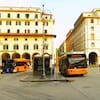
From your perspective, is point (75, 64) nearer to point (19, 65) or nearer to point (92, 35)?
point (19, 65)

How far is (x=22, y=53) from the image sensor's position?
4518 inches

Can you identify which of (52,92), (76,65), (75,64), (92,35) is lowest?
(52,92)

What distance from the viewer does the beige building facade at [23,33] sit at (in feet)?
373

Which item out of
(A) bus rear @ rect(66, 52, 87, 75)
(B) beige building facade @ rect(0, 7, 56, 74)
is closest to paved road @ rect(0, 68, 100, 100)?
(A) bus rear @ rect(66, 52, 87, 75)

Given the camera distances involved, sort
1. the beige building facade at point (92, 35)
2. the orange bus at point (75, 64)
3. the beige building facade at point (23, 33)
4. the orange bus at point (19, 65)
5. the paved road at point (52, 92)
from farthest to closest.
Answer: the beige building facade at point (92, 35) → the beige building facade at point (23, 33) → the orange bus at point (19, 65) → the orange bus at point (75, 64) → the paved road at point (52, 92)

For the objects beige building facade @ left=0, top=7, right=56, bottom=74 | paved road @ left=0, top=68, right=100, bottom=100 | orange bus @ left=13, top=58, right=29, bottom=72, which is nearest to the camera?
paved road @ left=0, top=68, right=100, bottom=100

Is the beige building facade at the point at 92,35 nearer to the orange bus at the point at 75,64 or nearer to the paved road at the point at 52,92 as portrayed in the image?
the orange bus at the point at 75,64

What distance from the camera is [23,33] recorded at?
114 metres

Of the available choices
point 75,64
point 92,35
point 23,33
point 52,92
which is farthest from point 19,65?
point 92,35

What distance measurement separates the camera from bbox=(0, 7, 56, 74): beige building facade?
373 feet

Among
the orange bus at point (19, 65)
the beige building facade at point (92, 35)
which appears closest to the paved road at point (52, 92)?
the orange bus at point (19, 65)

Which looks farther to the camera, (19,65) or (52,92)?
(19,65)

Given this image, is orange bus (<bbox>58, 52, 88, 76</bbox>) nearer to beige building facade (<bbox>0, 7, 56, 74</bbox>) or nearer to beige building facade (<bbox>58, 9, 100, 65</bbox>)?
beige building facade (<bbox>0, 7, 56, 74</bbox>)

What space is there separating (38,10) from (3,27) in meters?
12.5
